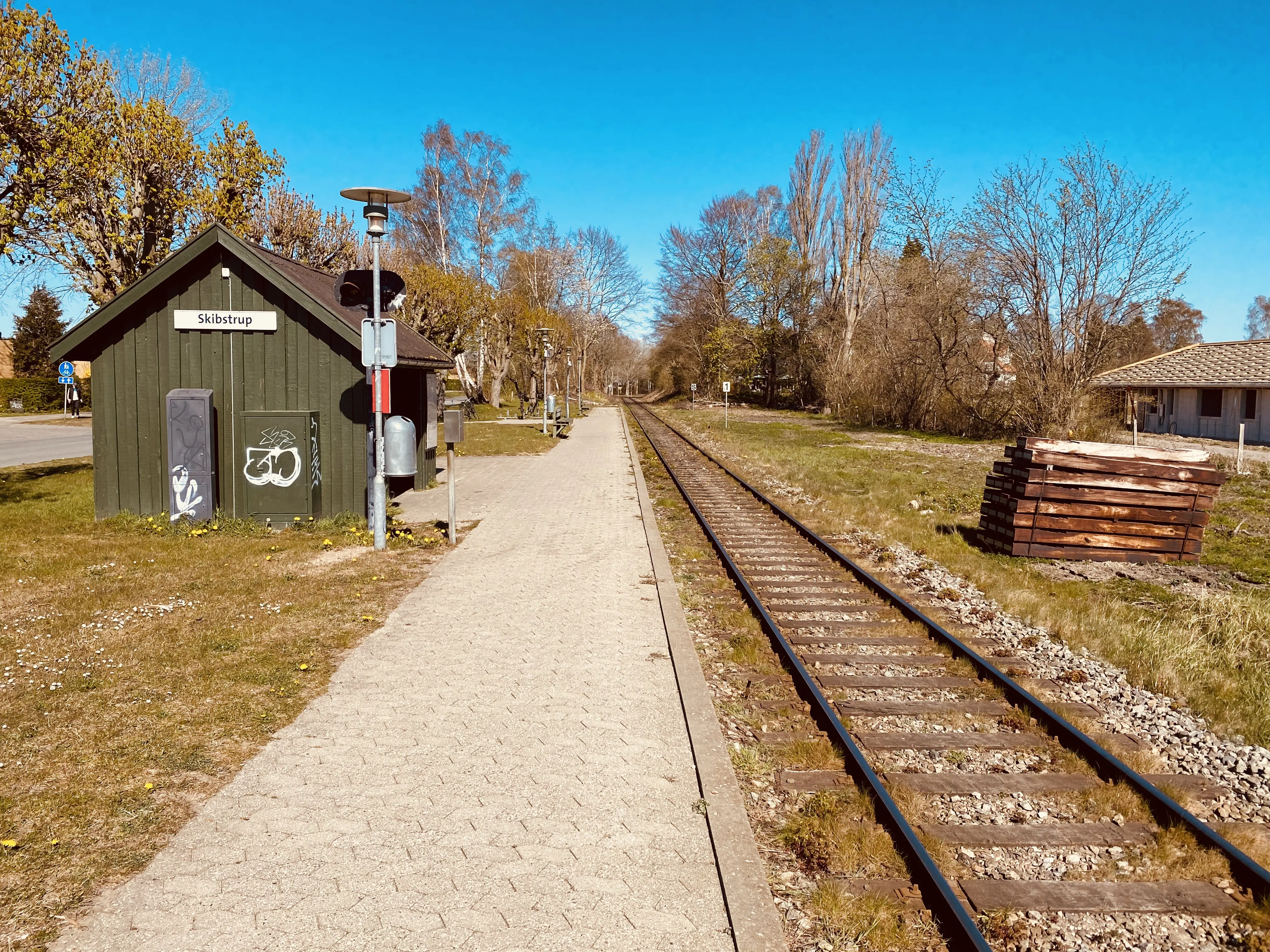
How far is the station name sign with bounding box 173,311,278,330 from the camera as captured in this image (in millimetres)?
11047

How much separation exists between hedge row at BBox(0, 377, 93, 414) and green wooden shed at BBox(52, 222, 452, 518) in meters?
41.0

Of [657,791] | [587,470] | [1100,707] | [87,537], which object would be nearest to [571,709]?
[657,791]

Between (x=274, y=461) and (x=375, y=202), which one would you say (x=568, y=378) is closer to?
(x=274, y=461)

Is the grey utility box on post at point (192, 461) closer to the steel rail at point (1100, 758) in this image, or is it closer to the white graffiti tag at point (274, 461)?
the white graffiti tag at point (274, 461)

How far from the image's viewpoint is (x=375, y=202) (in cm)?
931

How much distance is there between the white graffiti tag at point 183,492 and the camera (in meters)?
10.9

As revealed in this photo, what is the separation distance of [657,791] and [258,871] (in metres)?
1.87

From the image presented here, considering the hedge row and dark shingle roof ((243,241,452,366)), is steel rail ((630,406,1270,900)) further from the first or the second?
the hedge row

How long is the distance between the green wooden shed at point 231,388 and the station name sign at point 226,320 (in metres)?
0.02

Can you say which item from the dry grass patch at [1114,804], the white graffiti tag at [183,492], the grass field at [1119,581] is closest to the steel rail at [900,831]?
the dry grass patch at [1114,804]

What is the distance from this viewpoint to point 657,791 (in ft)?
13.8

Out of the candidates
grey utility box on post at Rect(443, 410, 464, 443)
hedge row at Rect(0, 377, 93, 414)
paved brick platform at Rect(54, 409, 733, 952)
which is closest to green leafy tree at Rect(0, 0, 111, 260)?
grey utility box on post at Rect(443, 410, 464, 443)

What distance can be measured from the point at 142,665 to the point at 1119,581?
9592mm

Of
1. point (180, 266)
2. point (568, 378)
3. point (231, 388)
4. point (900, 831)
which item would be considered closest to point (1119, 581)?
point (900, 831)
